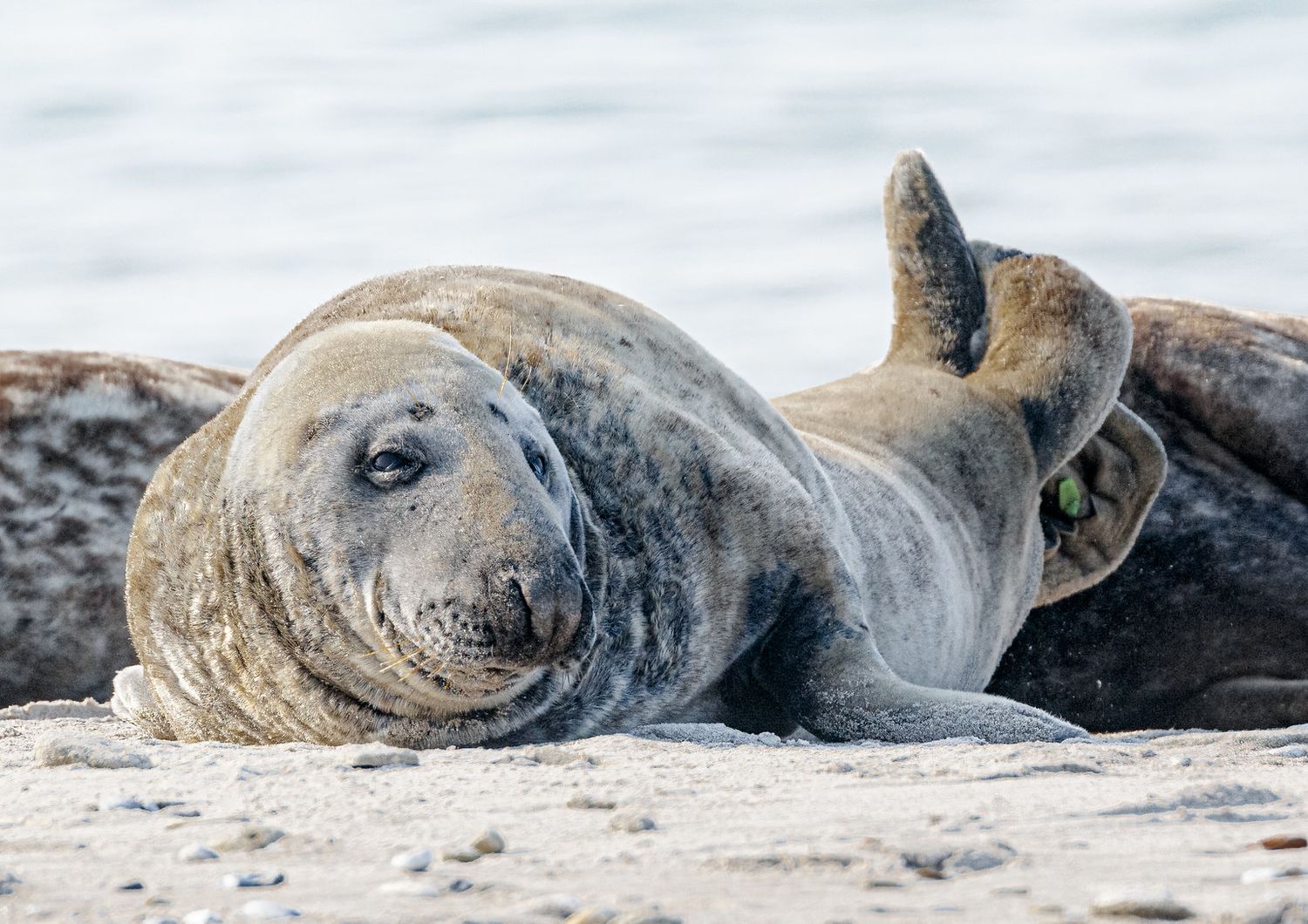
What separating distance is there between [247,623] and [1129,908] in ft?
7.02

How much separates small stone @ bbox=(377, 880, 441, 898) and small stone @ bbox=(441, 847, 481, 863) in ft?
0.46

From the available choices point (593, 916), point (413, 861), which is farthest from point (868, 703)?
point (593, 916)

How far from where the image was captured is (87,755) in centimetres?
323

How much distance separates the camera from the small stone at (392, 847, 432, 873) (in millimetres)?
2227

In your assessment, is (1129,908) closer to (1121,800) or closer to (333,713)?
(1121,800)

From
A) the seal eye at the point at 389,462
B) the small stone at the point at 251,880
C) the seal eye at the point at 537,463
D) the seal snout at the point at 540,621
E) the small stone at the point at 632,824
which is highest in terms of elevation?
the seal eye at the point at 389,462

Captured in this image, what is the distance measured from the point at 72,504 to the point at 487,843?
4.01 m

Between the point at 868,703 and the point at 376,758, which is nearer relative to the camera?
the point at 376,758

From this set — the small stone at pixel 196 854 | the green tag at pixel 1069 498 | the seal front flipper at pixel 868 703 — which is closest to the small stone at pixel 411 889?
the small stone at pixel 196 854

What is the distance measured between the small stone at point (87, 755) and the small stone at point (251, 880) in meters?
1.03

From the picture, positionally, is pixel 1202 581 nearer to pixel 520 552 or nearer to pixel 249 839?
pixel 520 552

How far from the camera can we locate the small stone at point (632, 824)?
2.45 meters

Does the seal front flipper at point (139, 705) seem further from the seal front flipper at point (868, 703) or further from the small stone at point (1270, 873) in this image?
the small stone at point (1270, 873)

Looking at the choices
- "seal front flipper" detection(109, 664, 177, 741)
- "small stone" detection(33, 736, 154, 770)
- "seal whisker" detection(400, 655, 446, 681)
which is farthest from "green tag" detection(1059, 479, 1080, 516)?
"small stone" detection(33, 736, 154, 770)
